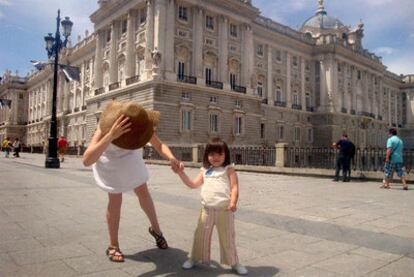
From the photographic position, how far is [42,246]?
13.4 feet

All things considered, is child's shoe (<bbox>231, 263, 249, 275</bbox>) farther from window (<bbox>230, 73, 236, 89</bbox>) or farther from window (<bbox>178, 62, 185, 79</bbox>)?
window (<bbox>230, 73, 236, 89</bbox>)

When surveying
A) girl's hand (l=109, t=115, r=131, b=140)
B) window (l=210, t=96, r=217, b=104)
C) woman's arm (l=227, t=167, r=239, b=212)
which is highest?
window (l=210, t=96, r=217, b=104)

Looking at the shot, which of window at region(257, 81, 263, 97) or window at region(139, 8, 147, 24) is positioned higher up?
window at region(139, 8, 147, 24)

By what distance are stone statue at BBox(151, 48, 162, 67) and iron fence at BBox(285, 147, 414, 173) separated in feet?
54.9

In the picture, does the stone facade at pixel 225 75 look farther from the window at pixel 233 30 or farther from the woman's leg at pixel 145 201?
the woman's leg at pixel 145 201

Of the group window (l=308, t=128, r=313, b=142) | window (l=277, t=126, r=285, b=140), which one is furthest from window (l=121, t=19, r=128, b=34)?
window (l=308, t=128, r=313, b=142)

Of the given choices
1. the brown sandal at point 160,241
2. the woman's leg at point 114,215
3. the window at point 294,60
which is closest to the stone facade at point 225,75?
the window at point 294,60

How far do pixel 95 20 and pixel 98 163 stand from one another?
136 ft

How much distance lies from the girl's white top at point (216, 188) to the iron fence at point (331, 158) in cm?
1184

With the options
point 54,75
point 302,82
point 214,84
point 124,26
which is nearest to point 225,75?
point 214,84

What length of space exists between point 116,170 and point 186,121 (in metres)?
29.7

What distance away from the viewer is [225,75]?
119ft

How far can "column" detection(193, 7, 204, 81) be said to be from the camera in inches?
Result: 1340

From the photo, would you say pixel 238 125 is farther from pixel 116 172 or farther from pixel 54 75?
pixel 116 172
